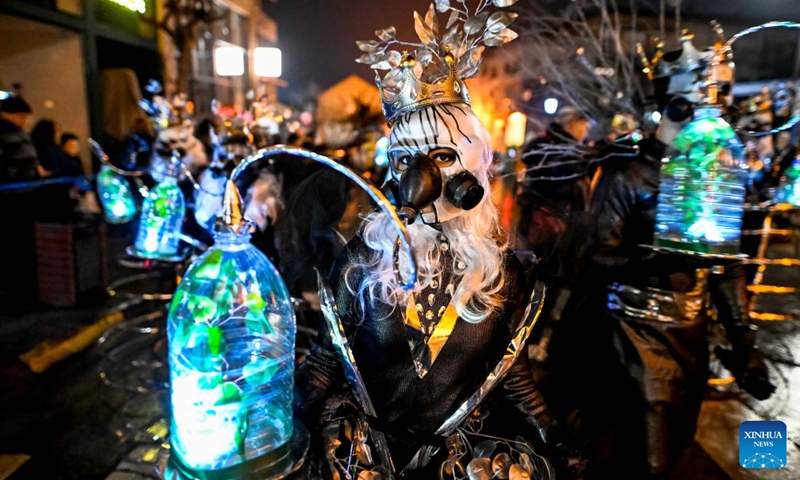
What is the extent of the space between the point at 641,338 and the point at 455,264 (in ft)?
4.43

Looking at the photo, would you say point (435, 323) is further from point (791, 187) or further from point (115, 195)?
point (115, 195)

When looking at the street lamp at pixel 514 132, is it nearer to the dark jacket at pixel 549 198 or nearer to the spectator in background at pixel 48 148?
the dark jacket at pixel 549 198

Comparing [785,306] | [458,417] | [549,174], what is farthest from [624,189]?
[785,306]

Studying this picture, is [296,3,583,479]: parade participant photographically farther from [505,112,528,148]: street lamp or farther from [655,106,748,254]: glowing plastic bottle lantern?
[505,112,528,148]: street lamp

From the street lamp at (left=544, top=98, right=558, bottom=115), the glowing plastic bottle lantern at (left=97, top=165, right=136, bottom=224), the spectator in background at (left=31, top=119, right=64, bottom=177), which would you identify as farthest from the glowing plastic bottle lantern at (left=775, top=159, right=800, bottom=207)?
the spectator in background at (left=31, top=119, right=64, bottom=177)

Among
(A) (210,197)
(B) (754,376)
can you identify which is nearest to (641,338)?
(B) (754,376)

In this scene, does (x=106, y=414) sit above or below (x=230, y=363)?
below

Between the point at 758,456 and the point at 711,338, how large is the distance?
2768 millimetres

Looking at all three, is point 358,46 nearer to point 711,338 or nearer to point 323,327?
point 323,327

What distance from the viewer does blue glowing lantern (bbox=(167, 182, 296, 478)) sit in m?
1.44

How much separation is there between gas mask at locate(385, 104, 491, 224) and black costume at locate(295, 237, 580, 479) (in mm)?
296

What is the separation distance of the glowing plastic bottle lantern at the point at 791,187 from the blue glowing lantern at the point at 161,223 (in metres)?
4.71

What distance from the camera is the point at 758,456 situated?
6.22ft

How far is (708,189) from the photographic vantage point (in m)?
2.08
